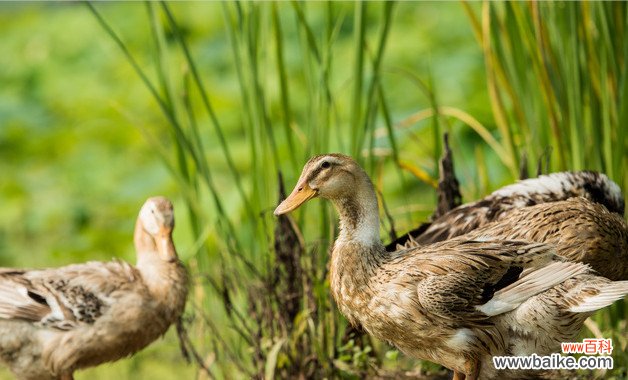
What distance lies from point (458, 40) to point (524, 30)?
5.79 meters

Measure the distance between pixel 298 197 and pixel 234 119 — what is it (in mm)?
6416

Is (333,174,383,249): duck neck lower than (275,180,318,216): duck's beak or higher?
lower

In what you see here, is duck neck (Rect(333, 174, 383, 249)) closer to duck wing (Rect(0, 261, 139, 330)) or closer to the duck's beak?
the duck's beak

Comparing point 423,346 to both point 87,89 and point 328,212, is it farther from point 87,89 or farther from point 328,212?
point 87,89

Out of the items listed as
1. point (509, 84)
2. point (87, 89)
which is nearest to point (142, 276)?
point (509, 84)

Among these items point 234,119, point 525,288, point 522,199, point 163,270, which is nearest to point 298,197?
point 525,288

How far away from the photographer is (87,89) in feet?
39.6

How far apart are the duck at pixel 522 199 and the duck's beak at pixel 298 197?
3.28ft

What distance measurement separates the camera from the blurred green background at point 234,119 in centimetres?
578

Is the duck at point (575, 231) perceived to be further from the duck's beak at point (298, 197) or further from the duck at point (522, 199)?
the duck's beak at point (298, 197)

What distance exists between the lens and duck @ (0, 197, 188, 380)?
5.12 metres

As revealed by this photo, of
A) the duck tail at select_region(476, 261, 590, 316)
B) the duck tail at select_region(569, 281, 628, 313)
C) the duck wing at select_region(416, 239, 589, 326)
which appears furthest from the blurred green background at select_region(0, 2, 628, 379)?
the duck tail at select_region(569, 281, 628, 313)

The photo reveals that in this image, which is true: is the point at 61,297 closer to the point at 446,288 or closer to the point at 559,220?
the point at 446,288

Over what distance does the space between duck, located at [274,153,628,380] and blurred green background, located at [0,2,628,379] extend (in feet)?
3.19
